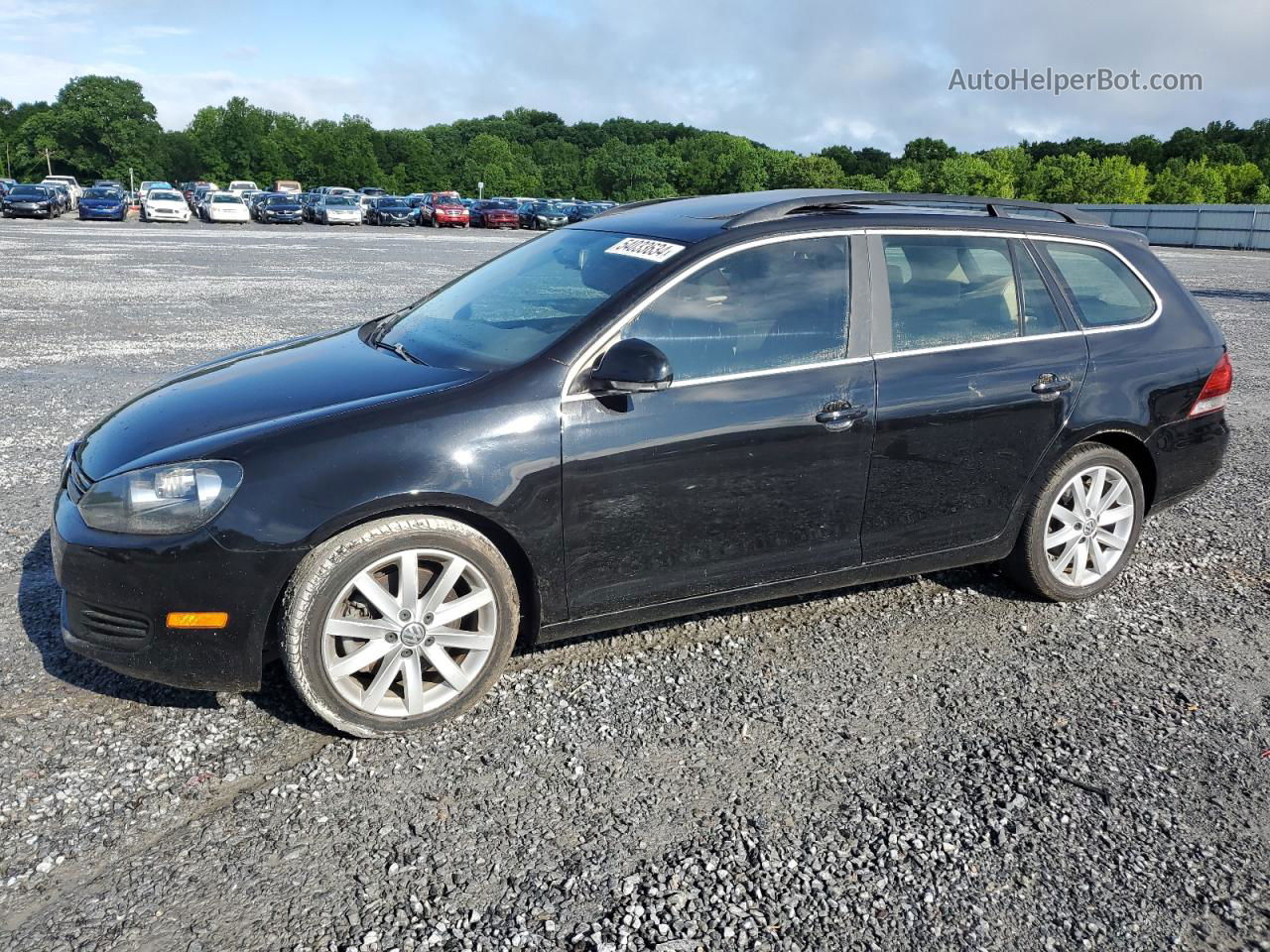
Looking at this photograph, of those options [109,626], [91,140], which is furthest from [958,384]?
[91,140]

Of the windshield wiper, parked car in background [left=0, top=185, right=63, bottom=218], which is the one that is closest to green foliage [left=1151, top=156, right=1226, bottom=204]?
parked car in background [left=0, top=185, right=63, bottom=218]

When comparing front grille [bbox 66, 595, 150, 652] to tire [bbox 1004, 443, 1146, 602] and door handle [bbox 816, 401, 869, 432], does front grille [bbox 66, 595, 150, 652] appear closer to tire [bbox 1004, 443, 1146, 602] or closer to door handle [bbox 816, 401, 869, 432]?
door handle [bbox 816, 401, 869, 432]

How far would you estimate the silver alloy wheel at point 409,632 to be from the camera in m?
3.36

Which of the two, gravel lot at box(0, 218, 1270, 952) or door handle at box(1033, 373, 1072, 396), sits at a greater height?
door handle at box(1033, 373, 1072, 396)

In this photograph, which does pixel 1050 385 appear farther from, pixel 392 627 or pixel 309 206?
pixel 309 206

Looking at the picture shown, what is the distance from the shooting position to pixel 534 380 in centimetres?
358

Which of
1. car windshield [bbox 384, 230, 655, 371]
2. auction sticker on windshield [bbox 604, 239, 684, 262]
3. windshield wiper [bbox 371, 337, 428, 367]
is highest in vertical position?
auction sticker on windshield [bbox 604, 239, 684, 262]

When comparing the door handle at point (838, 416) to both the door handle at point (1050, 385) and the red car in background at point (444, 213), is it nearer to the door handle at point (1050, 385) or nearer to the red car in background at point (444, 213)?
the door handle at point (1050, 385)

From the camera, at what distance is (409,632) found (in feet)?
11.3

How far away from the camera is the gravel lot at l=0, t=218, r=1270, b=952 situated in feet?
8.70

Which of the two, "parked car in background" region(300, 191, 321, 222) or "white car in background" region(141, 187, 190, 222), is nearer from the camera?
"white car in background" region(141, 187, 190, 222)

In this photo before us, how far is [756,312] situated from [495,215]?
49342 mm

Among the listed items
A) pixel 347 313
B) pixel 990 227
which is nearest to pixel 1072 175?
pixel 347 313

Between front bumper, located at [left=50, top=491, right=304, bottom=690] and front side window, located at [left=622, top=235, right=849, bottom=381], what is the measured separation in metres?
1.55
